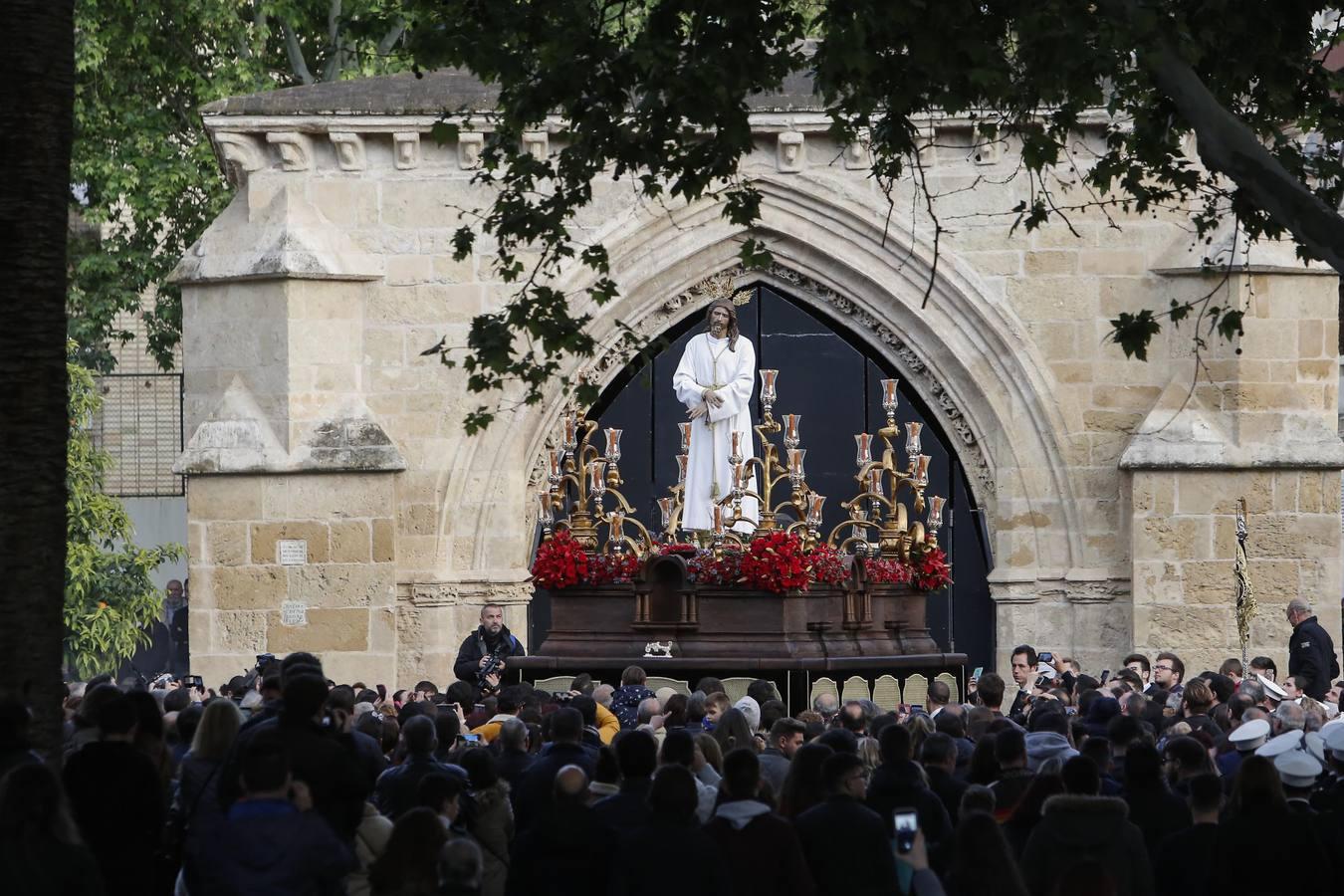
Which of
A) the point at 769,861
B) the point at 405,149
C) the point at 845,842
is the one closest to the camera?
the point at 769,861

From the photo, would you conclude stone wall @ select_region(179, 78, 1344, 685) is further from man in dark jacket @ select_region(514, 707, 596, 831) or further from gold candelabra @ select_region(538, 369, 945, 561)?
man in dark jacket @ select_region(514, 707, 596, 831)

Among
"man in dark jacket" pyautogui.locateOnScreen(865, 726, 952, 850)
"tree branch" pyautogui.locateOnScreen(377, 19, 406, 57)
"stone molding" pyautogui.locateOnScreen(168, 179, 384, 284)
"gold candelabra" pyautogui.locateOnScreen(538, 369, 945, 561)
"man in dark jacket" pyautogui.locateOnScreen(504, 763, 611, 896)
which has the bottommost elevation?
"man in dark jacket" pyautogui.locateOnScreen(504, 763, 611, 896)

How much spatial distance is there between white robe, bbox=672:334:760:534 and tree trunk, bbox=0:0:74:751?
30.4 feet

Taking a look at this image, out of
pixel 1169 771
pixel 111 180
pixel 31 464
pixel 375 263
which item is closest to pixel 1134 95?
pixel 1169 771

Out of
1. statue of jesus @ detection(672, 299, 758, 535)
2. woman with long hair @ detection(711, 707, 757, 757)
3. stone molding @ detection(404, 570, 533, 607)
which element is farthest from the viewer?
stone molding @ detection(404, 570, 533, 607)

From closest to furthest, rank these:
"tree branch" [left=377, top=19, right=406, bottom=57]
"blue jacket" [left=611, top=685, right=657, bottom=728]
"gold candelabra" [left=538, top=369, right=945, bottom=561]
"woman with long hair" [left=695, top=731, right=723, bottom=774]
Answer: "woman with long hair" [left=695, top=731, right=723, bottom=774]
"blue jacket" [left=611, top=685, right=657, bottom=728]
"gold candelabra" [left=538, top=369, right=945, bottom=561]
"tree branch" [left=377, top=19, right=406, bottom=57]

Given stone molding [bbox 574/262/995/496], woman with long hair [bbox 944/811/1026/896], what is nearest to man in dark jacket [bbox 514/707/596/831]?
woman with long hair [bbox 944/811/1026/896]

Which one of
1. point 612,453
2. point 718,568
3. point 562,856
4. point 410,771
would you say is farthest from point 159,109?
point 562,856

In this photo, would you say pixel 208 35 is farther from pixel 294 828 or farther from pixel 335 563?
pixel 294 828

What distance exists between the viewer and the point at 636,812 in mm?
7785

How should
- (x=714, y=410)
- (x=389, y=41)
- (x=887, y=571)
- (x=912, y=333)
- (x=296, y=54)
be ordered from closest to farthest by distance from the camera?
(x=887, y=571) < (x=714, y=410) < (x=912, y=333) < (x=296, y=54) < (x=389, y=41)

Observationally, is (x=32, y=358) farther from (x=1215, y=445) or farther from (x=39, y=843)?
(x=1215, y=445)

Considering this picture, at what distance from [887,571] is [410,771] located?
7.60m

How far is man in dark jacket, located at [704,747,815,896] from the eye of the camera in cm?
732
